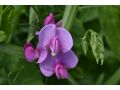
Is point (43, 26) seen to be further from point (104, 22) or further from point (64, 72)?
point (104, 22)

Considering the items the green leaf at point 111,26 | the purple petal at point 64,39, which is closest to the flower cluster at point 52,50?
the purple petal at point 64,39

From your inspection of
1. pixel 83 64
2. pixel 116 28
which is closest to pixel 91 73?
pixel 83 64

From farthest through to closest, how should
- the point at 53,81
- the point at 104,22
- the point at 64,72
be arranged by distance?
the point at 104,22
the point at 53,81
the point at 64,72

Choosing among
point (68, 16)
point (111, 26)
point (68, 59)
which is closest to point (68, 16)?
point (68, 16)

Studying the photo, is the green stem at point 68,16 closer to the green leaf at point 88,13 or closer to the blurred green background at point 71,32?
the blurred green background at point 71,32

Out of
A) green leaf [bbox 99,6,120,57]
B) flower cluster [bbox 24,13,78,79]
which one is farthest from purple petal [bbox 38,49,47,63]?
green leaf [bbox 99,6,120,57]

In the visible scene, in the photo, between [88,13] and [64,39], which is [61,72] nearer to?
[64,39]
